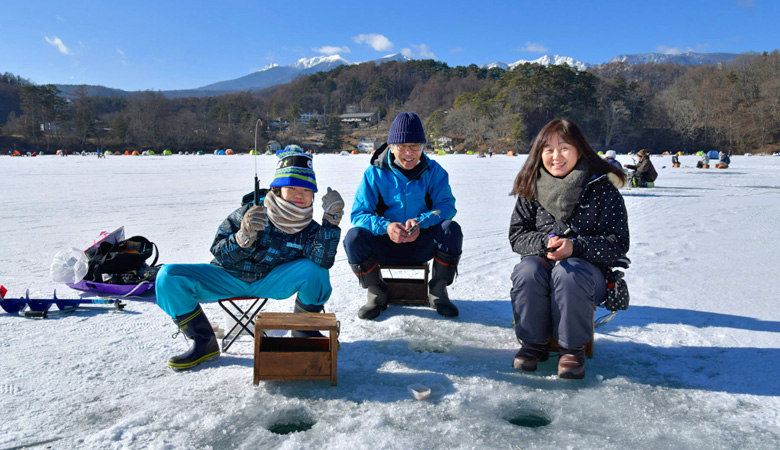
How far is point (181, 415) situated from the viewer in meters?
2.18

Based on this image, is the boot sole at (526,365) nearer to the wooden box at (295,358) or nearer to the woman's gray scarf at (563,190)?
the woman's gray scarf at (563,190)

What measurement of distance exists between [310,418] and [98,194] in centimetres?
1185

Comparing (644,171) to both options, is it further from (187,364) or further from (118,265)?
(187,364)

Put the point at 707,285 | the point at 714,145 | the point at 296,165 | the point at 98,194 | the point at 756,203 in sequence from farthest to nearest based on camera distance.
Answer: the point at 714,145, the point at 98,194, the point at 756,203, the point at 707,285, the point at 296,165

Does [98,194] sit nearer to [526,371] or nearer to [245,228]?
[245,228]

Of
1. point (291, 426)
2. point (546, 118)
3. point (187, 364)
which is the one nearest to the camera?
point (291, 426)

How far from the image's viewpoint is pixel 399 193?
12.1ft

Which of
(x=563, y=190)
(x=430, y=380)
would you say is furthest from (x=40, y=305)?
(x=563, y=190)

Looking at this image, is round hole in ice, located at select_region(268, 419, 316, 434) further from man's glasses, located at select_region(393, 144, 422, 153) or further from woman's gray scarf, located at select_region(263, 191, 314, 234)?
man's glasses, located at select_region(393, 144, 422, 153)

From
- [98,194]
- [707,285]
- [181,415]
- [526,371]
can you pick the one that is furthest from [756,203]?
[98,194]

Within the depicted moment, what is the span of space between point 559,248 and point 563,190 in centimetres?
34

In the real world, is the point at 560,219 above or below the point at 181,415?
above

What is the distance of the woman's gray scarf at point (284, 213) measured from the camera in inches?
108

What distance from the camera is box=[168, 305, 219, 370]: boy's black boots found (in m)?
2.66
